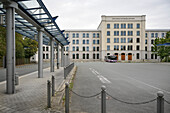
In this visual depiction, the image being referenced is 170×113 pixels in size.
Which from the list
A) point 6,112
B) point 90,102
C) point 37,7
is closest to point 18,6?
point 37,7

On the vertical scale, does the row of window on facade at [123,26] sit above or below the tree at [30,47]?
above

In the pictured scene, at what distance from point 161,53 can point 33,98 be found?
48.5 meters


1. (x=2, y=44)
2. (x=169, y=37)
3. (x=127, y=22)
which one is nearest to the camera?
(x=2, y=44)

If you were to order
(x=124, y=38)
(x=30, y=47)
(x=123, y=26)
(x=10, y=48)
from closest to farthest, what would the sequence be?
1. (x=10, y=48)
2. (x=30, y=47)
3. (x=123, y=26)
4. (x=124, y=38)

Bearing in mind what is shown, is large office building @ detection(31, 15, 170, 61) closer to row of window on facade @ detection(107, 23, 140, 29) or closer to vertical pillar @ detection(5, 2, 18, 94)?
row of window on facade @ detection(107, 23, 140, 29)

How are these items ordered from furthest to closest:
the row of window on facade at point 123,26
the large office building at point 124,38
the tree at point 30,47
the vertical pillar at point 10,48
→ the row of window on facade at point 123,26 < the large office building at point 124,38 < the tree at point 30,47 < the vertical pillar at point 10,48

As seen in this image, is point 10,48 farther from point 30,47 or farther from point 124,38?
point 124,38

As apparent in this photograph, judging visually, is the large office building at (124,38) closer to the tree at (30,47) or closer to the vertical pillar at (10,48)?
the tree at (30,47)

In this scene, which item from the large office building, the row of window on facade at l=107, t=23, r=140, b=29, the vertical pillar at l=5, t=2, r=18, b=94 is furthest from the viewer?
the row of window on facade at l=107, t=23, r=140, b=29

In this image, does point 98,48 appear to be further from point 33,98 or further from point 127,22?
point 33,98

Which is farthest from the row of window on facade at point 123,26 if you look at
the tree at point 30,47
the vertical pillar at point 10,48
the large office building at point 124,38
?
the vertical pillar at point 10,48

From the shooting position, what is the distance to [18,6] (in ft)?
20.5

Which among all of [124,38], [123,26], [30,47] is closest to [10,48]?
[30,47]

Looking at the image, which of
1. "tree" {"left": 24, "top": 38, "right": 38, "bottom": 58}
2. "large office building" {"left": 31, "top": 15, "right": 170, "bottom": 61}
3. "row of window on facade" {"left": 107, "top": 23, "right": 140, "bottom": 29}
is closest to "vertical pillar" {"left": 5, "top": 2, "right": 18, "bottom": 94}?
"tree" {"left": 24, "top": 38, "right": 38, "bottom": 58}
